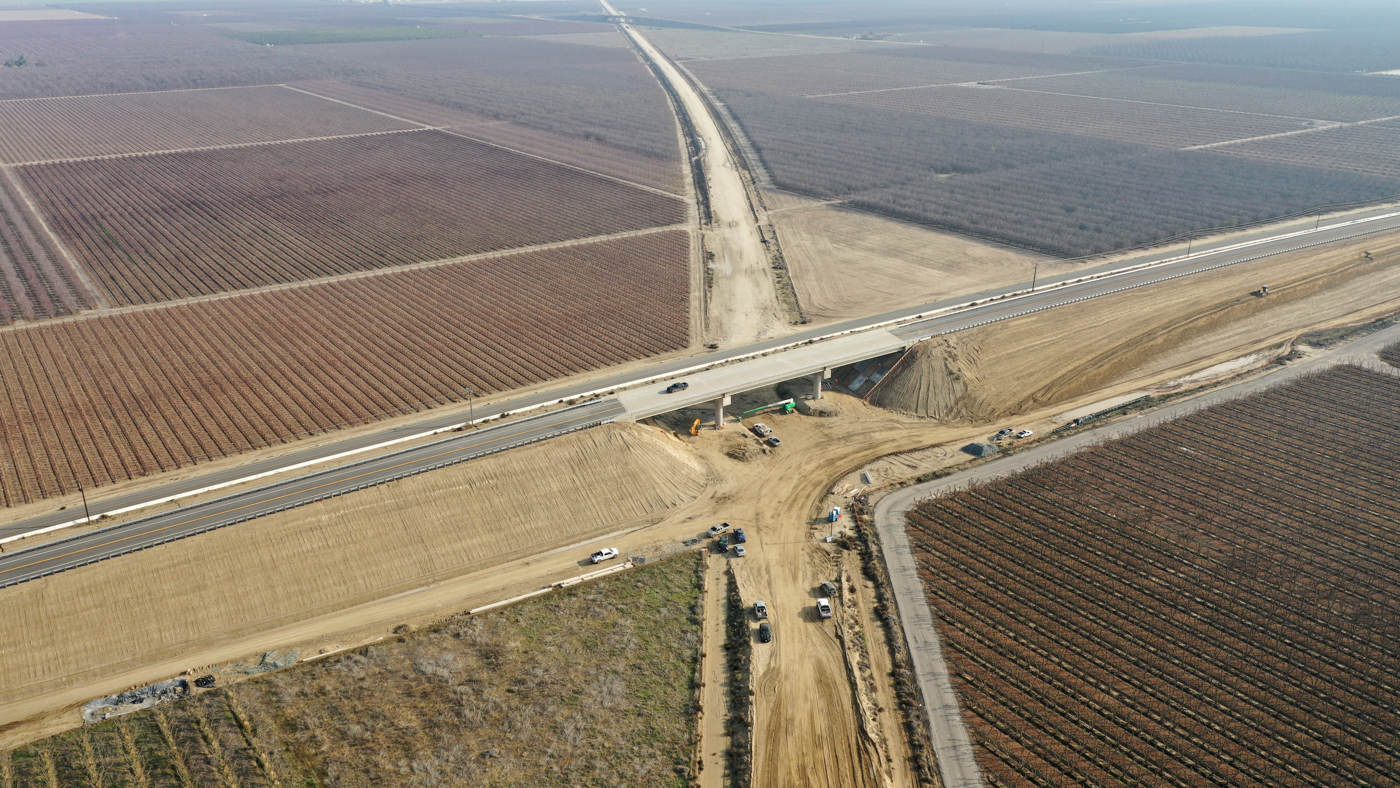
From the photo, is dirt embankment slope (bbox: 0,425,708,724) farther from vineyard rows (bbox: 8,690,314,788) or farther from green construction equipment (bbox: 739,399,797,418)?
green construction equipment (bbox: 739,399,797,418)

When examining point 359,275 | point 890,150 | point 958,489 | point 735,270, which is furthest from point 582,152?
point 958,489

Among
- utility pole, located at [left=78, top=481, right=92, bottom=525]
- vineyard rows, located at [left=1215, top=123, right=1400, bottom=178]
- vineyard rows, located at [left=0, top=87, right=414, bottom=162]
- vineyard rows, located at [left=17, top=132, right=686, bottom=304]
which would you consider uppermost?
vineyard rows, located at [left=0, top=87, right=414, bottom=162]

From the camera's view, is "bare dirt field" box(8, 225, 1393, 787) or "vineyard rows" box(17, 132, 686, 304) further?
"vineyard rows" box(17, 132, 686, 304)

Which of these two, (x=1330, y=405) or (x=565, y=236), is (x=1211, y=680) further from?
(x=565, y=236)

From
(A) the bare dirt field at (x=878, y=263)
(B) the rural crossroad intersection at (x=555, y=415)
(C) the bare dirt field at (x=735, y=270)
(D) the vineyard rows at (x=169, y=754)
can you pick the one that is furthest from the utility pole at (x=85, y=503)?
(A) the bare dirt field at (x=878, y=263)

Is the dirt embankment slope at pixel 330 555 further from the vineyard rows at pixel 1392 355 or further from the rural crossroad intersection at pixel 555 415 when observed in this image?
the vineyard rows at pixel 1392 355

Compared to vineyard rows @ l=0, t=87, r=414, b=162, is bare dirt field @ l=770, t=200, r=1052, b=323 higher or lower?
lower

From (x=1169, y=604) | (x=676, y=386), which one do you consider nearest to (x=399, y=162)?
(x=676, y=386)

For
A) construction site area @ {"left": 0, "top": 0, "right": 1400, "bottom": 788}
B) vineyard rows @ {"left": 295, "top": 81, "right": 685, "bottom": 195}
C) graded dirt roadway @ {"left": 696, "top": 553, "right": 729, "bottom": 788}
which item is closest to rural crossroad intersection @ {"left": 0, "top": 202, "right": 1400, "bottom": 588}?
construction site area @ {"left": 0, "top": 0, "right": 1400, "bottom": 788}
